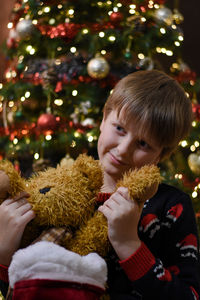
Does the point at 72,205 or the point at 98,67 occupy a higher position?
the point at 72,205

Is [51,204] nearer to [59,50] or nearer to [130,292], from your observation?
[130,292]

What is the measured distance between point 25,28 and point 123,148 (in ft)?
4.45

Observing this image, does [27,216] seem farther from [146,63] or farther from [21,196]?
[146,63]

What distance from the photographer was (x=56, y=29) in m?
1.84

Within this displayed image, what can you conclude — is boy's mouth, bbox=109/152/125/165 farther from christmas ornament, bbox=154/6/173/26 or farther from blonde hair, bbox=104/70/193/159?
christmas ornament, bbox=154/6/173/26

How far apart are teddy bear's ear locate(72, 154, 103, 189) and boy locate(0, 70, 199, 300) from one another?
0.05 metres

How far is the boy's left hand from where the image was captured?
603 millimetres

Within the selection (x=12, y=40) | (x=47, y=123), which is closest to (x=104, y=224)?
(x=47, y=123)

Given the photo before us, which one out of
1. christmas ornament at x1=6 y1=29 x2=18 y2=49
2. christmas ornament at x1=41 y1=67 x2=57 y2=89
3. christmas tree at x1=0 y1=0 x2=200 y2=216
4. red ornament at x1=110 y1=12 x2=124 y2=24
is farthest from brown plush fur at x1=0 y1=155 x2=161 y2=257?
christmas ornament at x1=6 y1=29 x2=18 y2=49

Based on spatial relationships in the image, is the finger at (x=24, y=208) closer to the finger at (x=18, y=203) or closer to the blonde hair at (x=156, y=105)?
the finger at (x=18, y=203)

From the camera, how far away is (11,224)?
0.60 m

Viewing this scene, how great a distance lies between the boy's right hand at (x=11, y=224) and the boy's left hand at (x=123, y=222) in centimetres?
14

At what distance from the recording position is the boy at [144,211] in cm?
61

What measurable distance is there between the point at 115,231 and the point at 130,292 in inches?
6.4
